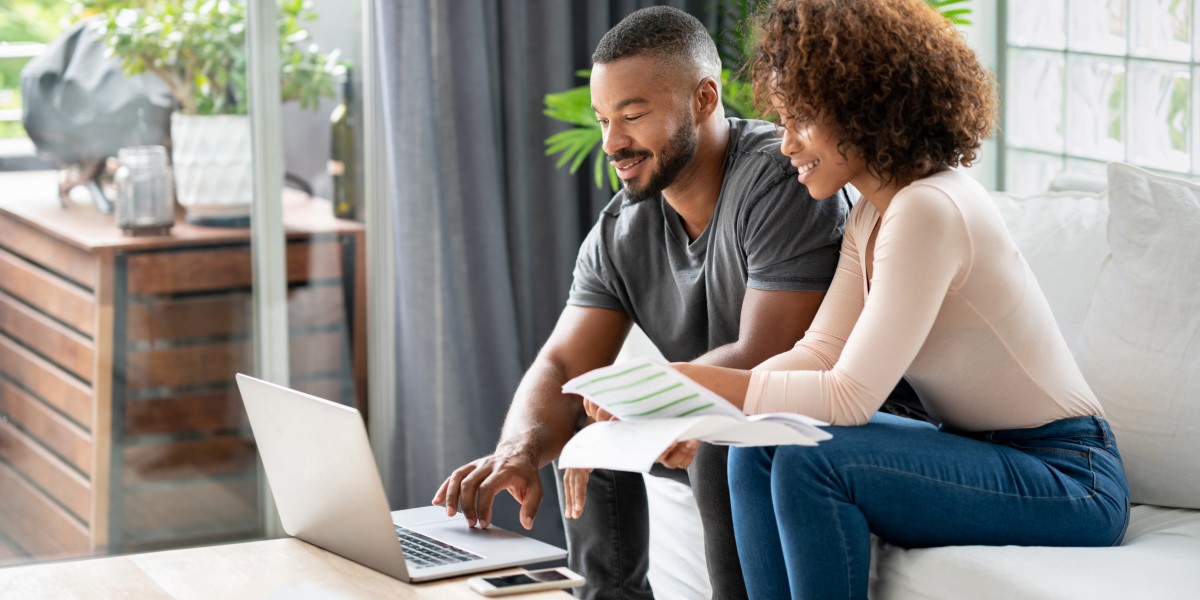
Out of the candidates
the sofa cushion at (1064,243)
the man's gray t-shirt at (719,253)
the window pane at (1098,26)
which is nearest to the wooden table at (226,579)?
the man's gray t-shirt at (719,253)

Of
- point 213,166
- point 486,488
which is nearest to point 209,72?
point 213,166

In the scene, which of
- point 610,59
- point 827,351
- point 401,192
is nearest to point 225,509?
point 401,192

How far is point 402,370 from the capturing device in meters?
Answer: 3.11

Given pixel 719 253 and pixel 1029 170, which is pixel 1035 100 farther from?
pixel 719 253

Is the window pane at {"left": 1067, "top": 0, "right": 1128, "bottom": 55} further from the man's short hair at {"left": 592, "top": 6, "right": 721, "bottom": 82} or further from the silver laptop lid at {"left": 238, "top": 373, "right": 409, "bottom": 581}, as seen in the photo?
the silver laptop lid at {"left": 238, "top": 373, "right": 409, "bottom": 581}

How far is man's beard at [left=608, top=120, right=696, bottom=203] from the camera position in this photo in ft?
6.42

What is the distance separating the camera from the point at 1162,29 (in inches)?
101

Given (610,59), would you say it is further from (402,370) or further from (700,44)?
(402,370)

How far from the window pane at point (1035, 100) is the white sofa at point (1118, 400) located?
0.73 metres

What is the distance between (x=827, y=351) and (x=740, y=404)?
0.60 ft

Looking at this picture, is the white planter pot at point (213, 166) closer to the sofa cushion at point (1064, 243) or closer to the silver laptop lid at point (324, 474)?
the silver laptop lid at point (324, 474)

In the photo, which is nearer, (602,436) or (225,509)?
(602,436)

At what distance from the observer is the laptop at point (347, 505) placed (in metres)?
1.44

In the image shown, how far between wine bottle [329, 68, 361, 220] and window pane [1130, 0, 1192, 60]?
176 cm
